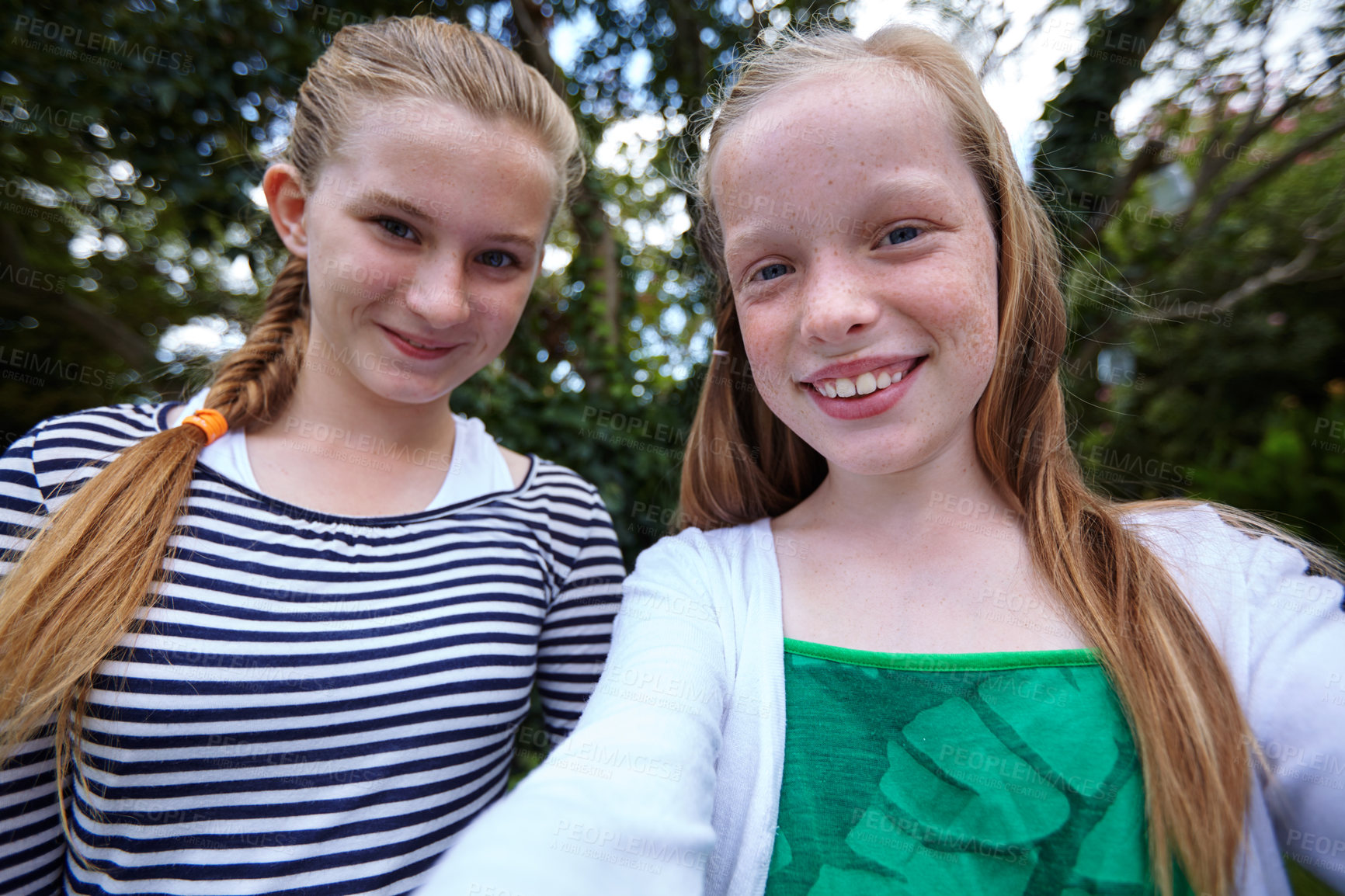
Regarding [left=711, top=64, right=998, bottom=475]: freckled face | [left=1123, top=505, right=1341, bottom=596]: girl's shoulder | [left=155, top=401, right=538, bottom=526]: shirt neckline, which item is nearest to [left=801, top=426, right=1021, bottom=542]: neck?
[left=711, top=64, right=998, bottom=475]: freckled face

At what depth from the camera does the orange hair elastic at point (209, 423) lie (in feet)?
4.61

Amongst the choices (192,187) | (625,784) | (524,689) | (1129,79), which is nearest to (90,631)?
(524,689)

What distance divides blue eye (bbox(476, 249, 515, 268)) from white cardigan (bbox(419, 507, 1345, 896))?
807mm

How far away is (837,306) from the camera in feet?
3.52

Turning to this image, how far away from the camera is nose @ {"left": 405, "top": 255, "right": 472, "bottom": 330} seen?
1.39 meters

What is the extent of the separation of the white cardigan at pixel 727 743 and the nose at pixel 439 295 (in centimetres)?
69

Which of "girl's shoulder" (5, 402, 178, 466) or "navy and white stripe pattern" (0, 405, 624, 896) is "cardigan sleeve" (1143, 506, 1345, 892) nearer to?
"navy and white stripe pattern" (0, 405, 624, 896)

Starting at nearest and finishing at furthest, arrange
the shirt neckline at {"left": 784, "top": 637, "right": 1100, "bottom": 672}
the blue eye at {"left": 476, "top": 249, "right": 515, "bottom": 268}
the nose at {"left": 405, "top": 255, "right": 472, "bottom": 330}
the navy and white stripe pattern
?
the shirt neckline at {"left": 784, "top": 637, "right": 1100, "bottom": 672} → the navy and white stripe pattern → the nose at {"left": 405, "top": 255, "right": 472, "bottom": 330} → the blue eye at {"left": 476, "top": 249, "right": 515, "bottom": 268}

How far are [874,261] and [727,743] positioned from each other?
80cm

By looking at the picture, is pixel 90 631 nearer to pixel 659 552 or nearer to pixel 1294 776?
pixel 659 552

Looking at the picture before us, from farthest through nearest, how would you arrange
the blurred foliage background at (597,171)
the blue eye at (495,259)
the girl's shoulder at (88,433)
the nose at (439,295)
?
the blurred foliage background at (597,171), the blue eye at (495,259), the nose at (439,295), the girl's shoulder at (88,433)

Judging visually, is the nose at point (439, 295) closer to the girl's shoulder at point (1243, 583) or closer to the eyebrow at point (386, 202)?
the eyebrow at point (386, 202)

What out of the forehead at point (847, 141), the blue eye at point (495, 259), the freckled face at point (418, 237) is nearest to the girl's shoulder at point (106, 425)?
the freckled face at point (418, 237)

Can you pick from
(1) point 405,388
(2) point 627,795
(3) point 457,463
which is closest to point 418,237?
(1) point 405,388
